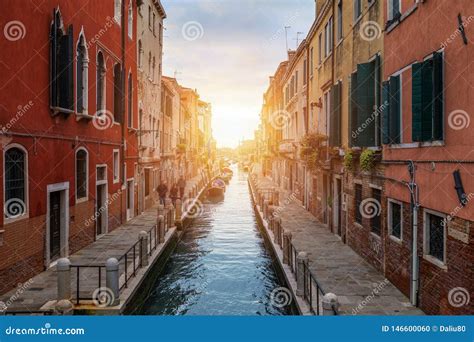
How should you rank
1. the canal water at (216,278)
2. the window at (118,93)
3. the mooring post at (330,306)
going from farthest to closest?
the window at (118,93)
the canal water at (216,278)
the mooring post at (330,306)

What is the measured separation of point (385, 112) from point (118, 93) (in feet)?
36.4

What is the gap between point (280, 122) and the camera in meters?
36.7

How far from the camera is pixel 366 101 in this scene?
37.7ft

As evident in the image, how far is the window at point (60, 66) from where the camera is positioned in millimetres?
10789

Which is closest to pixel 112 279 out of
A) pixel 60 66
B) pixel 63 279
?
pixel 63 279

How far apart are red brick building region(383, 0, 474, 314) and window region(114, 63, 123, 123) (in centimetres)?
1101

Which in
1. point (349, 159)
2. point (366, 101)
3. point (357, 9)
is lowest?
point (349, 159)

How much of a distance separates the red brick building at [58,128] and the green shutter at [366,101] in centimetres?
740

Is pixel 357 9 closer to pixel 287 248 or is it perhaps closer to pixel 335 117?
pixel 335 117

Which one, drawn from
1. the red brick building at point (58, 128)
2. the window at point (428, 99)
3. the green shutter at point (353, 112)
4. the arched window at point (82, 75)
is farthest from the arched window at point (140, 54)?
A: the window at point (428, 99)

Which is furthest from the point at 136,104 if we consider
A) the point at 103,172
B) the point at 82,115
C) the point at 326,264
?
the point at 326,264

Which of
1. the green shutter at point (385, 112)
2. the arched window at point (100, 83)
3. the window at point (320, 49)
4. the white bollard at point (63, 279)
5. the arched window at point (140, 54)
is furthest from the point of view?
the arched window at point (140, 54)

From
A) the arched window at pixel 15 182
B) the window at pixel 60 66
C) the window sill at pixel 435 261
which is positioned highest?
the window at pixel 60 66

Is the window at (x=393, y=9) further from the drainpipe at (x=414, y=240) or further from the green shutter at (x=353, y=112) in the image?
the drainpipe at (x=414, y=240)
